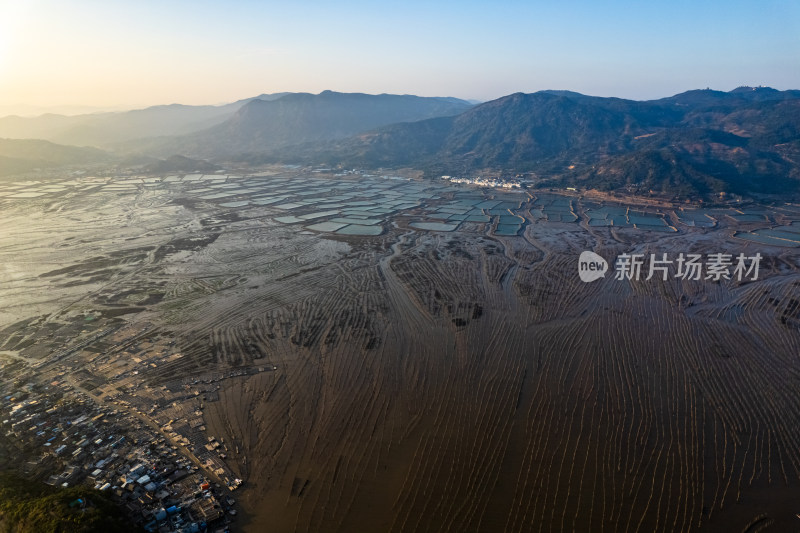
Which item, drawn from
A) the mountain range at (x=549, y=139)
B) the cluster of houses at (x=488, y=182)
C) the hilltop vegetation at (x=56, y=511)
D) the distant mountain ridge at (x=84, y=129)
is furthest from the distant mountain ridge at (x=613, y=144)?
the distant mountain ridge at (x=84, y=129)

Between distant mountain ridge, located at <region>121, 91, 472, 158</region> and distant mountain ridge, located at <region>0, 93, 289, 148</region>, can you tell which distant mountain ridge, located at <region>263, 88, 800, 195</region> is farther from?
distant mountain ridge, located at <region>0, 93, 289, 148</region>

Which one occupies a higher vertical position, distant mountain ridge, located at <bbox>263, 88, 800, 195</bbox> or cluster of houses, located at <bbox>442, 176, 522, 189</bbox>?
distant mountain ridge, located at <bbox>263, 88, 800, 195</bbox>

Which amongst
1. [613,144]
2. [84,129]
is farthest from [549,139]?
[84,129]

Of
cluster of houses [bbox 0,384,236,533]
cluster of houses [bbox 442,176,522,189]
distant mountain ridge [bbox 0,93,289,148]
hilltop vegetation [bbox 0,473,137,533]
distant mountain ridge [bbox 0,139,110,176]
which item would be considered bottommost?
cluster of houses [bbox 0,384,236,533]

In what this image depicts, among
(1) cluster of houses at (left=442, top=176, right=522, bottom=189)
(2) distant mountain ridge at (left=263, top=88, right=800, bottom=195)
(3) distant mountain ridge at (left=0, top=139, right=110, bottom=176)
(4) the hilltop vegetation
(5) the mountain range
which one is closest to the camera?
(4) the hilltop vegetation

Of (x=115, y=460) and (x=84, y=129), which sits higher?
(x=84, y=129)

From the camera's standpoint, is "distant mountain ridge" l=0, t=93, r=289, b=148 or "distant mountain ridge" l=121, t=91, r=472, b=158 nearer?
"distant mountain ridge" l=121, t=91, r=472, b=158

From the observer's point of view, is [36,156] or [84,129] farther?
[84,129]

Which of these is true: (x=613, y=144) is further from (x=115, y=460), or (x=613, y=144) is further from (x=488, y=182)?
(x=115, y=460)

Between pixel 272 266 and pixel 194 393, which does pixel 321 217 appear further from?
pixel 194 393

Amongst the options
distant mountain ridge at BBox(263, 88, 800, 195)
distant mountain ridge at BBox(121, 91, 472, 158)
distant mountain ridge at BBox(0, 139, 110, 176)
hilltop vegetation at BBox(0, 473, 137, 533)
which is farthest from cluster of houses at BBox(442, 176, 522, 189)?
distant mountain ridge at BBox(0, 139, 110, 176)
